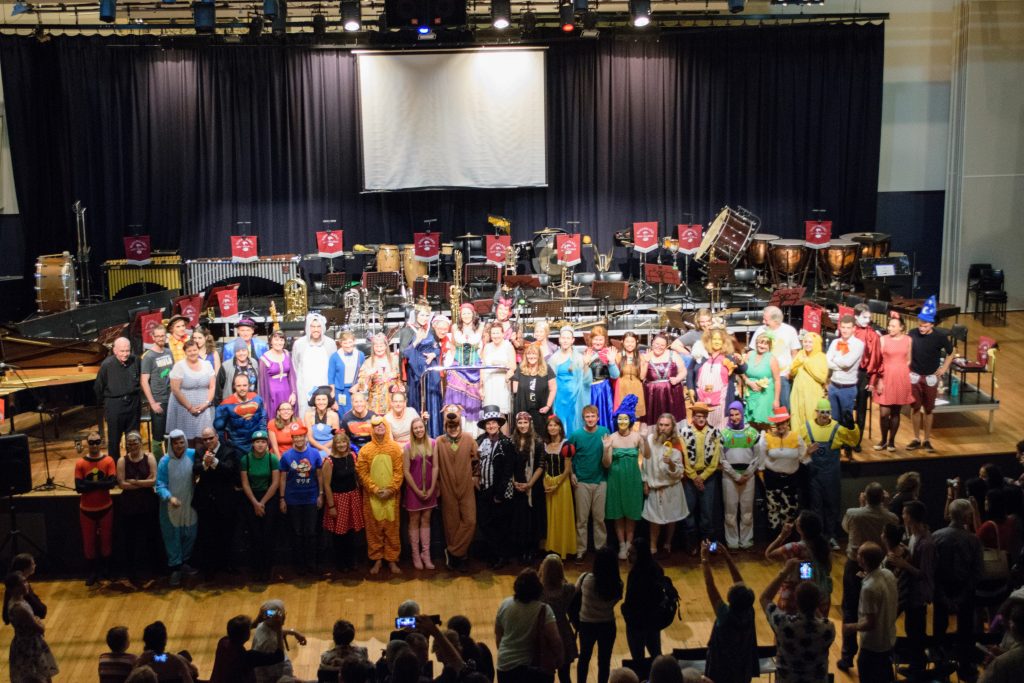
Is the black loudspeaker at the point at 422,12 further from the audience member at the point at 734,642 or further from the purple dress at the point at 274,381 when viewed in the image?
the audience member at the point at 734,642

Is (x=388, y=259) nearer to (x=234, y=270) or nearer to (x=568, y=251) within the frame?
(x=234, y=270)

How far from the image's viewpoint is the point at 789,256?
1678cm

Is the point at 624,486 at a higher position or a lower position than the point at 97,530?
higher

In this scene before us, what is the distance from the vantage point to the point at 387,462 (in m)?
9.39

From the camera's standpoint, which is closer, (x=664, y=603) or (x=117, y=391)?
(x=664, y=603)

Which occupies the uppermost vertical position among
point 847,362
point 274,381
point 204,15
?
point 204,15

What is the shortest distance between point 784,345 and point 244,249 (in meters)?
8.62

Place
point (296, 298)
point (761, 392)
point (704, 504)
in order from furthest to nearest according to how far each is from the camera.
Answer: point (296, 298) → point (761, 392) → point (704, 504)

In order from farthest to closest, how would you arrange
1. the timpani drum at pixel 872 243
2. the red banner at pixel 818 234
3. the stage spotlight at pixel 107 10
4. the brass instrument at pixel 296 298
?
the timpani drum at pixel 872 243, the red banner at pixel 818 234, the brass instrument at pixel 296 298, the stage spotlight at pixel 107 10

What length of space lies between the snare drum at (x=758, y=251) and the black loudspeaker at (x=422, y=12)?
21.2 ft

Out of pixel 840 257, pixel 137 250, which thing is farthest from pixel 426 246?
pixel 840 257

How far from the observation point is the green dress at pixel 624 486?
9.51 metres

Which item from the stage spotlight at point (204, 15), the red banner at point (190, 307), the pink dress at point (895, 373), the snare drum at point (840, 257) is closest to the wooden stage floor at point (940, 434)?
the pink dress at point (895, 373)

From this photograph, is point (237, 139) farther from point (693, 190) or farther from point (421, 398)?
point (421, 398)
